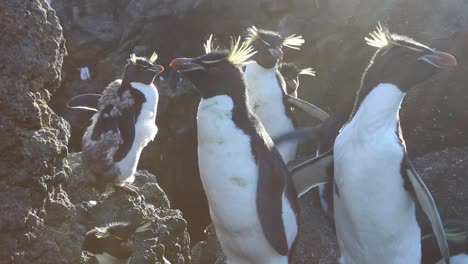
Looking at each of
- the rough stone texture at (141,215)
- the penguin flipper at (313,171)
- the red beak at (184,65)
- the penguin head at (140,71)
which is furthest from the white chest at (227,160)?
the penguin head at (140,71)

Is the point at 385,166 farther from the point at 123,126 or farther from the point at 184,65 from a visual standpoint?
the point at 123,126

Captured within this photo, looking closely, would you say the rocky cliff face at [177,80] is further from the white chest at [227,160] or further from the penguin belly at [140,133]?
the penguin belly at [140,133]

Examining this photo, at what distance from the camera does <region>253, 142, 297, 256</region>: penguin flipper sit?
12.5ft

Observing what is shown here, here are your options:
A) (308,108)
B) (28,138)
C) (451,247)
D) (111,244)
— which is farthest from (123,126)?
(28,138)

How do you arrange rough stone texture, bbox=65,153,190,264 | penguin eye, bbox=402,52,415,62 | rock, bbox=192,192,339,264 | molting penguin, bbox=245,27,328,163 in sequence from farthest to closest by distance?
molting penguin, bbox=245,27,328,163, rock, bbox=192,192,339,264, rough stone texture, bbox=65,153,190,264, penguin eye, bbox=402,52,415,62

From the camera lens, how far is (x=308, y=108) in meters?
6.29

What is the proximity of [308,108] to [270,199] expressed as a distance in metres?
2.59

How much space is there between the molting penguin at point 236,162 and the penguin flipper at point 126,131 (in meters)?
2.48

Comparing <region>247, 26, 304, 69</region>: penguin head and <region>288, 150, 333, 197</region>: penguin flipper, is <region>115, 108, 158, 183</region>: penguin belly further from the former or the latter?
<region>288, 150, 333, 197</region>: penguin flipper

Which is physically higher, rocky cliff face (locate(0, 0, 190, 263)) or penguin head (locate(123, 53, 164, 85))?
rocky cliff face (locate(0, 0, 190, 263))

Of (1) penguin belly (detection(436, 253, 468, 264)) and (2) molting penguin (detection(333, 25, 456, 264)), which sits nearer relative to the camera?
(2) molting penguin (detection(333, 25, 456, 264))

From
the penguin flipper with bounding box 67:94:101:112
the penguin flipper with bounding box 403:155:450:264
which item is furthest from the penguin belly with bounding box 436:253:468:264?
the penguin flipper with bounding box 67:94:101:112

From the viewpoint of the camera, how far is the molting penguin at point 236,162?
378cm

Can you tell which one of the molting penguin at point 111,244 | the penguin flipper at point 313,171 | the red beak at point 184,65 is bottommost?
the penguin flipper at point 313,171
